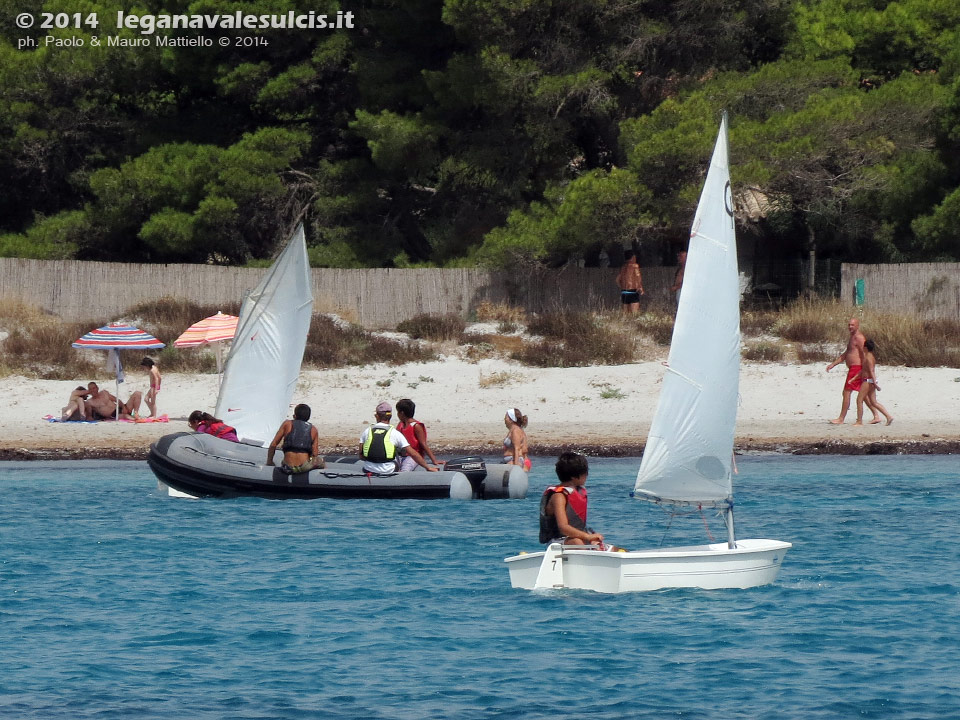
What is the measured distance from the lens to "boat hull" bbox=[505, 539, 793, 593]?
12.7 m

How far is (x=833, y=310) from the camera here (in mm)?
30328

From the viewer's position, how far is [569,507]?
41.7 feet

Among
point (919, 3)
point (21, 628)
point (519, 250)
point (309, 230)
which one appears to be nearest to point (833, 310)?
point (519, 250)

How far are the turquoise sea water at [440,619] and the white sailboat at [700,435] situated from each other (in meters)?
0.35

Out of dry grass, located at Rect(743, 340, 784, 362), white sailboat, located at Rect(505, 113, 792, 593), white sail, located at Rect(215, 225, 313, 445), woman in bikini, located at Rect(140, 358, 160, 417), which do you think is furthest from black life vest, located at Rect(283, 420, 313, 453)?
dry grass, located at Rect(743, 340, 784, 362)

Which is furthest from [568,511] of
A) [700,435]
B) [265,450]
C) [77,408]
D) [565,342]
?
[565,342]

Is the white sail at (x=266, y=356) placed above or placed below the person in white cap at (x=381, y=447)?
above

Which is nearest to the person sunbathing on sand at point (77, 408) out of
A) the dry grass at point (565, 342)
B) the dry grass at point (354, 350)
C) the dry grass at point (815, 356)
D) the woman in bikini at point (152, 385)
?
the woman in bikini at point (152, 385)

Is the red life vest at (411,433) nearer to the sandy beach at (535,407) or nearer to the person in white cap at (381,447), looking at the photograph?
the person in white cap at (381,447)

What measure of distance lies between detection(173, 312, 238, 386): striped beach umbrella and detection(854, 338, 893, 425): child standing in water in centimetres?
1065

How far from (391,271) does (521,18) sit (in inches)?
244

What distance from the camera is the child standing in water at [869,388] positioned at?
77.9ft

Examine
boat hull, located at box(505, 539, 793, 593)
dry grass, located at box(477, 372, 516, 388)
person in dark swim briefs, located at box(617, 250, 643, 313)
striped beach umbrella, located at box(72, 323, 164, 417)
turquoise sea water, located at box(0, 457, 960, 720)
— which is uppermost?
person in dark swim briefs, located at box(617, 250, 643, 313)

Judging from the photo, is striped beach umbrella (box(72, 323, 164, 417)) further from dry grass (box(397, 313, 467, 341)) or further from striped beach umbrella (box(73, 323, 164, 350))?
dry grass (box(397, 313, 467, 341))
